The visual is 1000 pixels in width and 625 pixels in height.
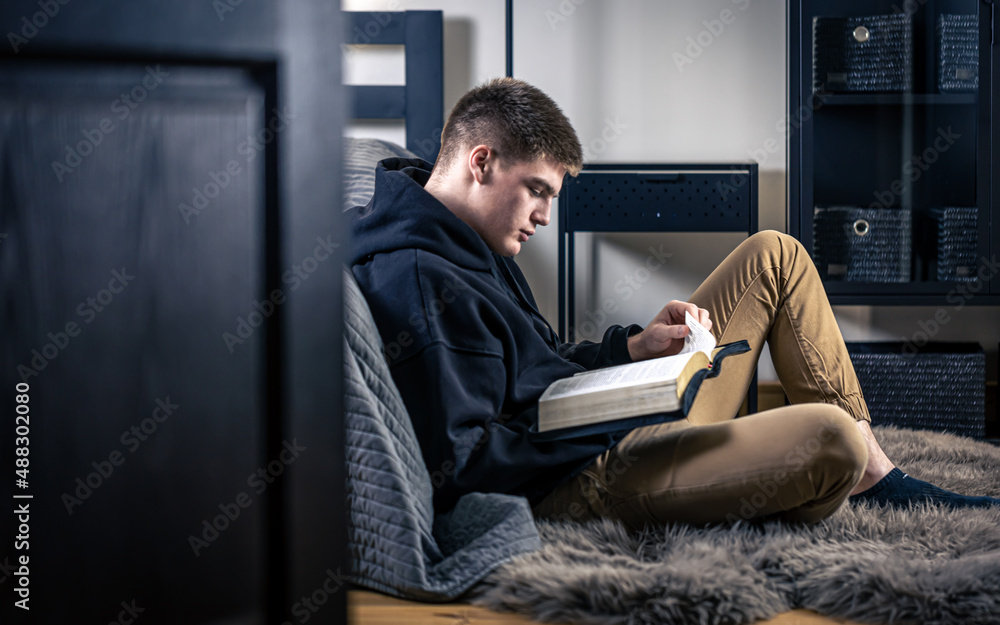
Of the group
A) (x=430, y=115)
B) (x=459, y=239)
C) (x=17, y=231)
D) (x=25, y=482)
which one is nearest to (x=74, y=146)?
(x=17, y=231)

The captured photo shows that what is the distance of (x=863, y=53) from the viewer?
1.87 meters

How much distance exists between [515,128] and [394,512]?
1.77ft

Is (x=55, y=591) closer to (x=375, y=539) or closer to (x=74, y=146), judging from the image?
(x=74, y=146)

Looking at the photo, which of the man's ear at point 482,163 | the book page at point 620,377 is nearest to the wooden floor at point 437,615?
the book page at point 620,377

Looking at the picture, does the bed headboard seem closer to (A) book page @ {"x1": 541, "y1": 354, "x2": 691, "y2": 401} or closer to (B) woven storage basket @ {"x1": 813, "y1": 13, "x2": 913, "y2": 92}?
(B) woven storage basket @ {"x1": 813, "y1": 13, "x2": 913, "y2": 92}

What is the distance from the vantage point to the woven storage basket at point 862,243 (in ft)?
6.17

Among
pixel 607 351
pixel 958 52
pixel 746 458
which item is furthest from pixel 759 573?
pixel 958 52

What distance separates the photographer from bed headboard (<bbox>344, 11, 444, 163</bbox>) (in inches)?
80.8

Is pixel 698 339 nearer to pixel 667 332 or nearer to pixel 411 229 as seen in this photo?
pixel 667 332

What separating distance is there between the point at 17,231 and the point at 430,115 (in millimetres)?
1729

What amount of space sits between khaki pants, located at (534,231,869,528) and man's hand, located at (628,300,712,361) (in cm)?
10

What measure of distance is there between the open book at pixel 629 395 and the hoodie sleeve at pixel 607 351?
24cm

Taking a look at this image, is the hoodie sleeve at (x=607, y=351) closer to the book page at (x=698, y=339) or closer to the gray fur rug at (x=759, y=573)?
the book page at (x=698, y=339)

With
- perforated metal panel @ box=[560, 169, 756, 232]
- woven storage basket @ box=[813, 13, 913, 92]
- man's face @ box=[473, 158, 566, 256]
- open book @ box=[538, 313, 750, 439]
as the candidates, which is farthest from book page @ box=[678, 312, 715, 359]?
woven storage basket @ box=[813, 13, 913, 92]
